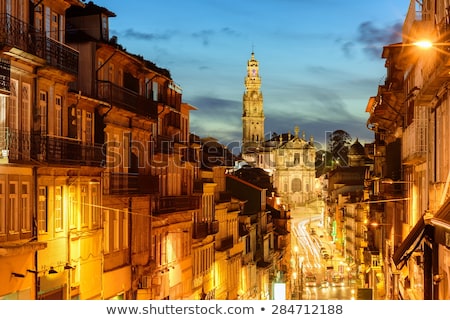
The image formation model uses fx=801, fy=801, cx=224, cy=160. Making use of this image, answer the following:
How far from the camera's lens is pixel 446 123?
40.3ft

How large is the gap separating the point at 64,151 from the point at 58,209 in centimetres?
95

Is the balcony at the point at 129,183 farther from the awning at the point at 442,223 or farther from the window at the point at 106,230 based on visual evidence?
the awning at the point at 442,223

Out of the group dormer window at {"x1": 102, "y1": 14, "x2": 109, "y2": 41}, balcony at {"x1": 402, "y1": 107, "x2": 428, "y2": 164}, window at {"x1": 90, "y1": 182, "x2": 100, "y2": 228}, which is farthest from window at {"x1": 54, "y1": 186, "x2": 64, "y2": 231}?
balcony at {"x1": 402, "y1": 107, "x2": 428, "y2": 164}

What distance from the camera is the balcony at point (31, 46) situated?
10.8 meters

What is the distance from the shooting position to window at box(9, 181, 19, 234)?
11156 mm

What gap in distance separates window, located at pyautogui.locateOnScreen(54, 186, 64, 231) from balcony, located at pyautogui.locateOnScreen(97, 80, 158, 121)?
287 centimetres

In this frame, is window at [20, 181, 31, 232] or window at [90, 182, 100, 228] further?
window at [90, 182, 100, 228]

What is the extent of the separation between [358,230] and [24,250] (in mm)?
36506

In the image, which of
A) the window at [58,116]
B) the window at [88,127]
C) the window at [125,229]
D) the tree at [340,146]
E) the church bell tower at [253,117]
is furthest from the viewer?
the church bell tower at [253,117]

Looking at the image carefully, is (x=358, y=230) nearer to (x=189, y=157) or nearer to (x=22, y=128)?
(x=189, y=157)

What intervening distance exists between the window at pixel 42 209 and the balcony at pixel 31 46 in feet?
6.35

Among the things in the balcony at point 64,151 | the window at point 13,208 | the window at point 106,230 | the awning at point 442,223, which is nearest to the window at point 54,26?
the balcony at point 64,151

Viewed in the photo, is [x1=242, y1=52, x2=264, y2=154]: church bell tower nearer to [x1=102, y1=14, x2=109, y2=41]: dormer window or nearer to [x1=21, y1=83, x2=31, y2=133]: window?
[x1=102, y1=14, x2=109, y2=41]: dormer window

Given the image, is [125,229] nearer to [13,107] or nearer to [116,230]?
[116,230]
